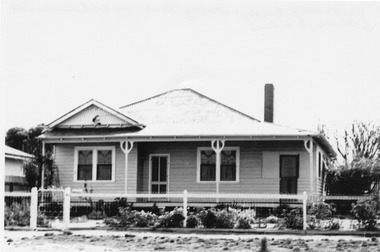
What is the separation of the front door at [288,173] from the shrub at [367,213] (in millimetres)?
7729

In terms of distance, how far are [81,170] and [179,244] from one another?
1327 centimetres

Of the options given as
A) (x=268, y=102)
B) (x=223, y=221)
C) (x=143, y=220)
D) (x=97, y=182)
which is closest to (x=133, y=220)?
(x=143, y=220)

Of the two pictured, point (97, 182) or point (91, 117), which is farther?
point (91, 117)

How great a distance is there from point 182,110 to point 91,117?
399cm

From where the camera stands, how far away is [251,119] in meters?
27.2

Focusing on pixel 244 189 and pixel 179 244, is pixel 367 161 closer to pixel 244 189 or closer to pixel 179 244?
pixel 244 189

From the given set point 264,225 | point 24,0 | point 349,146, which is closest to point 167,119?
point 264,225

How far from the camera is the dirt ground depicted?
13899 mm

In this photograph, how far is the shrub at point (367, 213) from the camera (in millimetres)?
17938

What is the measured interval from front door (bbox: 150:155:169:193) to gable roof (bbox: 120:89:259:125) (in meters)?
1.58

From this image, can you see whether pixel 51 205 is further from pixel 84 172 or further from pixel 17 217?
pixel 17 217

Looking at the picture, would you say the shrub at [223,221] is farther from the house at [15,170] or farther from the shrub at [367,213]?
the house at [15,170]

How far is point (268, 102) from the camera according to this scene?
29.3 meters

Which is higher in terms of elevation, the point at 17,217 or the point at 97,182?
the point at 97,182
